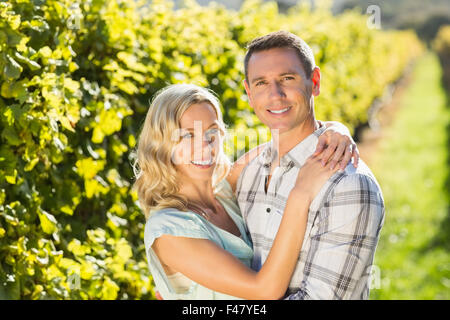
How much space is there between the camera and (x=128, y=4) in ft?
10.0

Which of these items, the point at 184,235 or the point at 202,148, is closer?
the point at 184,235

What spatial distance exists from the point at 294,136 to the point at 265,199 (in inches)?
11.3

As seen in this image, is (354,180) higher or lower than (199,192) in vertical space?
higher

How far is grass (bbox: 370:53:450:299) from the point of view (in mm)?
5617

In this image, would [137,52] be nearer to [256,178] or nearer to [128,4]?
[128,4]

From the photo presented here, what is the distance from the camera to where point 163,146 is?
7.50ft

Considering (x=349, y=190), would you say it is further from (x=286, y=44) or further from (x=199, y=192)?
(x=199, y=192)

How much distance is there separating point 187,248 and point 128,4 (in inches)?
61.7

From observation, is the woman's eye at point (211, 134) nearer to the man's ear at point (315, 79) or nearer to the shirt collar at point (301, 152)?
the shirt collar at point (301, 152)

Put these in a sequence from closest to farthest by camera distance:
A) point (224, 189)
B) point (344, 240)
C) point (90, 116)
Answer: point (344, 240), point (224, 189), point (90, 116)

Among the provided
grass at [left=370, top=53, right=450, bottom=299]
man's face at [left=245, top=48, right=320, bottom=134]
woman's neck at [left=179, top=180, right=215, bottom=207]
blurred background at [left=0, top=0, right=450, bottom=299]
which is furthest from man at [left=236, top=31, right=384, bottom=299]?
grass at [left=370, top=53, right=450, bottom=299]

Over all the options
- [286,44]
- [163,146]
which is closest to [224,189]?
[163,146]

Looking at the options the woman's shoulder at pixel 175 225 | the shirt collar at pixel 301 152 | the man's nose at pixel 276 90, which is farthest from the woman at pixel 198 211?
the man's nose at pixel 276 90

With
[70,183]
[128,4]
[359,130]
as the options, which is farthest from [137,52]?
[359,130]
